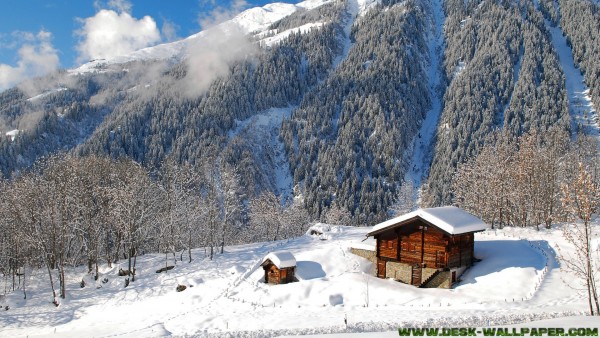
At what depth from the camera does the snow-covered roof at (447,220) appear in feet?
111

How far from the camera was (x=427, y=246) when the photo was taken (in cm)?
3569

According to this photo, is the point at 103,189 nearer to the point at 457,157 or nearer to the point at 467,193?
the point at 467,193

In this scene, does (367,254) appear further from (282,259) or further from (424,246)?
(282,259)

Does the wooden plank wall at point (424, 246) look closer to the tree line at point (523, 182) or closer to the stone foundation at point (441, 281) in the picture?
the stone foundation at point (441, 281)

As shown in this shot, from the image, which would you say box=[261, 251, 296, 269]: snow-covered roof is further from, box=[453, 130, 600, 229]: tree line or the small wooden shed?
box=[453, 130, 600, 229]: tree line

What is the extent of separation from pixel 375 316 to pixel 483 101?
17882 centimetres

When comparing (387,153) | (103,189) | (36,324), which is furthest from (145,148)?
(36,324)

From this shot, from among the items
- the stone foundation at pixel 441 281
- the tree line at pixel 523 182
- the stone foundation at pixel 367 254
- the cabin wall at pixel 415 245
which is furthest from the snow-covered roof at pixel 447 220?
the tree line at pixel 523 182

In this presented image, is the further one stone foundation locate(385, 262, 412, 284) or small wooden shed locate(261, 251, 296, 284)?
small wooden shed locate(261, 251, 296, 284)

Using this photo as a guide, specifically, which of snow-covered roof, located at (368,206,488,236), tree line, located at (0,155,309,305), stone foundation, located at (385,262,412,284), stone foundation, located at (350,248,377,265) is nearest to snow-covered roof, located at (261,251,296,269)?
stone foundation, located at (350,248,377,265)

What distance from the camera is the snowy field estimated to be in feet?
87.1

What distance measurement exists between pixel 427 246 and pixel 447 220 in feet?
9.05

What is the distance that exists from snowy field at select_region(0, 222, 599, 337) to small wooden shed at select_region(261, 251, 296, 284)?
1118 mm

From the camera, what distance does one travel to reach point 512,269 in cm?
3334
